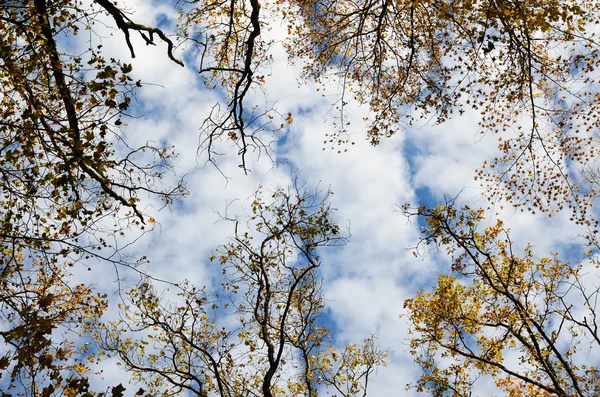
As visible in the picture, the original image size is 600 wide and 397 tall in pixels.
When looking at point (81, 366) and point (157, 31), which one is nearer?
point (157, 31)

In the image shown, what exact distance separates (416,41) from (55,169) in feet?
23.9

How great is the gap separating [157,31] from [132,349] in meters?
9.91

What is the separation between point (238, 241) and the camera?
40.3ft

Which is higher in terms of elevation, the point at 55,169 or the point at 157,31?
the point at 157,31

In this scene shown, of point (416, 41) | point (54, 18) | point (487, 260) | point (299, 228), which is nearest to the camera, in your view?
point (54, 18)

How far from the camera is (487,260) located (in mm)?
14570

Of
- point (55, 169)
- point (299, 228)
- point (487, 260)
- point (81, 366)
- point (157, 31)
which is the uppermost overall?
point (487, 260)

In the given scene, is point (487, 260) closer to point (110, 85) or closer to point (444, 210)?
point (444, 210)

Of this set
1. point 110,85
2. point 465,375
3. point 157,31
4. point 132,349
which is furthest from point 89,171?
point 465,375

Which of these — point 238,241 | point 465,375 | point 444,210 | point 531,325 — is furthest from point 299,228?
point 465,375

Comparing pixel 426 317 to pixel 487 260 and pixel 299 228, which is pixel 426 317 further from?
pixel 299 228

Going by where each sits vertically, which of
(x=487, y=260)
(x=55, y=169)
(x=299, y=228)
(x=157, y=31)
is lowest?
(x=55, y=169)

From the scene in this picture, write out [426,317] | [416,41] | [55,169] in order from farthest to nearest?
[426,317]
[416,41]
[55,169]

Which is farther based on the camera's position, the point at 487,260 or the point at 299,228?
the point at 487,260
